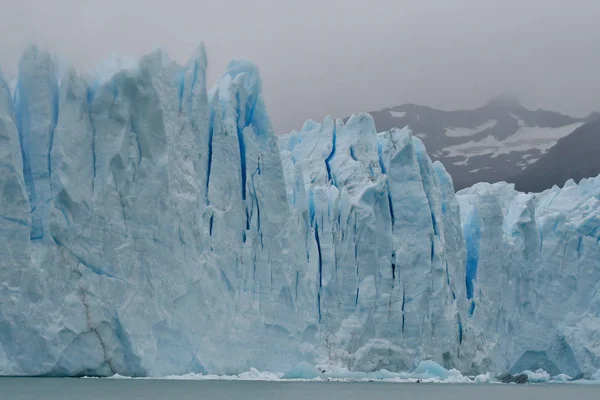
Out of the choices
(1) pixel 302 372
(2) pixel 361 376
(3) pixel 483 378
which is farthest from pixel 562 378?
(1) pixel 302 372

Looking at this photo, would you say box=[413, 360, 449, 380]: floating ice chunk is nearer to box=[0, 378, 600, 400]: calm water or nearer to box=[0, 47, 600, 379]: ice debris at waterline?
box=[0, 47, 600, 379]: ice debris at waterline

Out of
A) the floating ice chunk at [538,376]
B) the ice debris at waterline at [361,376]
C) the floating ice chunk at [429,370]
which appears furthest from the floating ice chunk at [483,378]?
the floating ice chunk at [538,376]

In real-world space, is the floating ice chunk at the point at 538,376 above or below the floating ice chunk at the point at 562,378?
above

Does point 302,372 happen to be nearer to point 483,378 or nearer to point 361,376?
point 361,376

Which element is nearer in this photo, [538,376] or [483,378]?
[483,378]

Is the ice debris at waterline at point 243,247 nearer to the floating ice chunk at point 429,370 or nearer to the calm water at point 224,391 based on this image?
the floating ice chunk at point 429,370

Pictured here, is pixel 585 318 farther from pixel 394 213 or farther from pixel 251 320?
pixel 251 320
